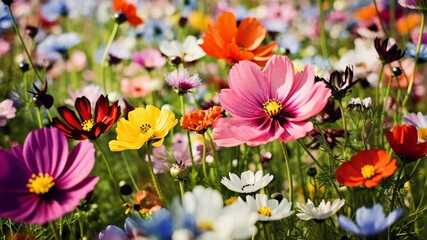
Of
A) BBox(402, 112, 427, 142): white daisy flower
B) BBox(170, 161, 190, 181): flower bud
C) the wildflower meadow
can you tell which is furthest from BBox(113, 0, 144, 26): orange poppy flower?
BBox(402, 112, 427, 142): white daisy flower

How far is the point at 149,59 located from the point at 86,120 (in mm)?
596

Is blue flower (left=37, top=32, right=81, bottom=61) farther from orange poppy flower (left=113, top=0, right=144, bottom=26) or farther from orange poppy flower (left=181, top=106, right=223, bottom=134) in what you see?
orange poppy flower (left=181, top=106, right=223, bottom=134)

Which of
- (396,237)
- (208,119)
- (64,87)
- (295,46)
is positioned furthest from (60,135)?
(64,87)

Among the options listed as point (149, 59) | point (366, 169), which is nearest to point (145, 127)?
point (366, 169)

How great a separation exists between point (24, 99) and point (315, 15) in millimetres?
1473

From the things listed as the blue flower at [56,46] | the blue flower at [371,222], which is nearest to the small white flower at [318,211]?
the blue flower at [371,222]

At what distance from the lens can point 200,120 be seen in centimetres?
94

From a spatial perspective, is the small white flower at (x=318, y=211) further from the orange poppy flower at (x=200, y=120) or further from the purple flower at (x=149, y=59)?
the purple flower at (x=149, y=59)

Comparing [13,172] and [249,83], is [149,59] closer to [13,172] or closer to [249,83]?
[249,83]

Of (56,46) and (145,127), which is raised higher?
(145,127)

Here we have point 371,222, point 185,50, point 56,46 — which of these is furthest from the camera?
point 56,46

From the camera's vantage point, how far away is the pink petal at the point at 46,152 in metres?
0.79

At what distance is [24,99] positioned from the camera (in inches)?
48.0

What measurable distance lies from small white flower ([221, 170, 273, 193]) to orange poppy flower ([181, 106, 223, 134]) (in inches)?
3.9
